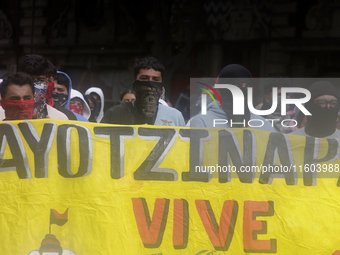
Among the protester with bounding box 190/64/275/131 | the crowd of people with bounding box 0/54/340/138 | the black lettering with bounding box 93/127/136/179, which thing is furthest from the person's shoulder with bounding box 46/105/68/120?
the protester with bounding box 190/64/275/131

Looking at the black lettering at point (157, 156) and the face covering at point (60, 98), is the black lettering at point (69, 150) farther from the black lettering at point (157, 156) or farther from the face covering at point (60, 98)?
the face covering at point (60, 98)

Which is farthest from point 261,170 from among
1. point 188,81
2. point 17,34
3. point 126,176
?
point 17,34

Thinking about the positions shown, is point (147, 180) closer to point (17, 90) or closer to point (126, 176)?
point (126, 176)

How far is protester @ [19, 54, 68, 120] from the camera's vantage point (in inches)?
138

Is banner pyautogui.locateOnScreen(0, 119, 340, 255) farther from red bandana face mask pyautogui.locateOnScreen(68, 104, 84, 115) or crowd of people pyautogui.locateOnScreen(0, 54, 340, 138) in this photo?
red bandana face mask pyautogui.locateOnScreen(68, 104, 84, 115)

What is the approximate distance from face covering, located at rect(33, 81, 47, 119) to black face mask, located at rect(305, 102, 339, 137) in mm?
2327

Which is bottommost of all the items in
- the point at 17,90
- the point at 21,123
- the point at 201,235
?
the point at 201,235

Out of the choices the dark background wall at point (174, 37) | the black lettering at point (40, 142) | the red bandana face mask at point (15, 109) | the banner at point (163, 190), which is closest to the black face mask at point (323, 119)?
the banner at point (163, 190)

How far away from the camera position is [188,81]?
13797 millimetres

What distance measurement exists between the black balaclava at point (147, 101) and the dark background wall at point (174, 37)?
25.7ft

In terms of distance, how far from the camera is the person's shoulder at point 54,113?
11.9 feet

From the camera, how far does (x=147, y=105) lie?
11.5ft

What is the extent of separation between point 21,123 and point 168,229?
1.31 m

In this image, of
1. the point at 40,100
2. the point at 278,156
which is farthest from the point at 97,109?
the point at 278,156
